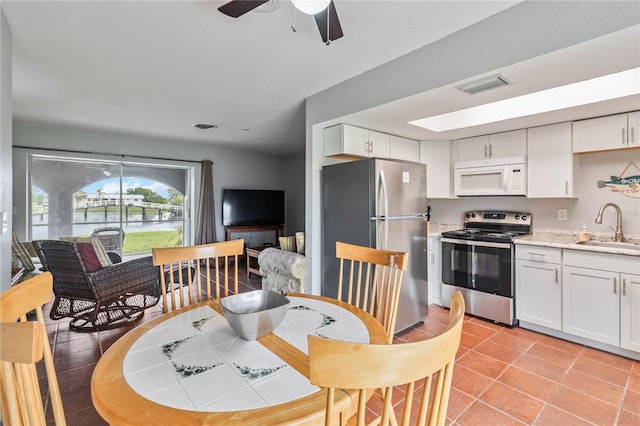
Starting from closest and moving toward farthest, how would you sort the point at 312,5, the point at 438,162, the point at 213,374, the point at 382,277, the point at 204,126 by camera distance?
1. the point at 213,374
2. the point at 312,5
3. the point at 382,277
4. the point at 438,162
5. the point at 204,126

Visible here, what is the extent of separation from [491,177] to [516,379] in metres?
2.08

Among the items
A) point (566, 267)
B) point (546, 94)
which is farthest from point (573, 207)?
point (546, 94)

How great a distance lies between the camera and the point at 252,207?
21.2 ft

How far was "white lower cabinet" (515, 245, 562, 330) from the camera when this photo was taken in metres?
2.75

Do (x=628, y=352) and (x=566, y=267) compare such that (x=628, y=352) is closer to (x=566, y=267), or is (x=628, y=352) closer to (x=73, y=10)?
(x=566, y=267)

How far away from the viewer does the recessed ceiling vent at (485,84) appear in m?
1.92

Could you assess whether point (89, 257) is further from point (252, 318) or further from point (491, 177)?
point (491, 177)

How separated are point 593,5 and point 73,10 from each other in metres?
2.79

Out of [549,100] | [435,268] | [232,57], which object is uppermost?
[232,57]

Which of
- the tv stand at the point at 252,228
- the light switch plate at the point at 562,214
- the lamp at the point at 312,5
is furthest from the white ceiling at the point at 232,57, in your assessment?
the tv stand at the point at 252,228

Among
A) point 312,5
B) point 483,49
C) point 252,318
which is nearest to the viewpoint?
point 252,318

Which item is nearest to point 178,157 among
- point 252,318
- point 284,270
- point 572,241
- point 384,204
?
point 284,270

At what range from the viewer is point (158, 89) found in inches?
117

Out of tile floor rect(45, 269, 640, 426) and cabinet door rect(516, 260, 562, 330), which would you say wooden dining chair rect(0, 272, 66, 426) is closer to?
tile floor rect(45, 269, 640, 426)
